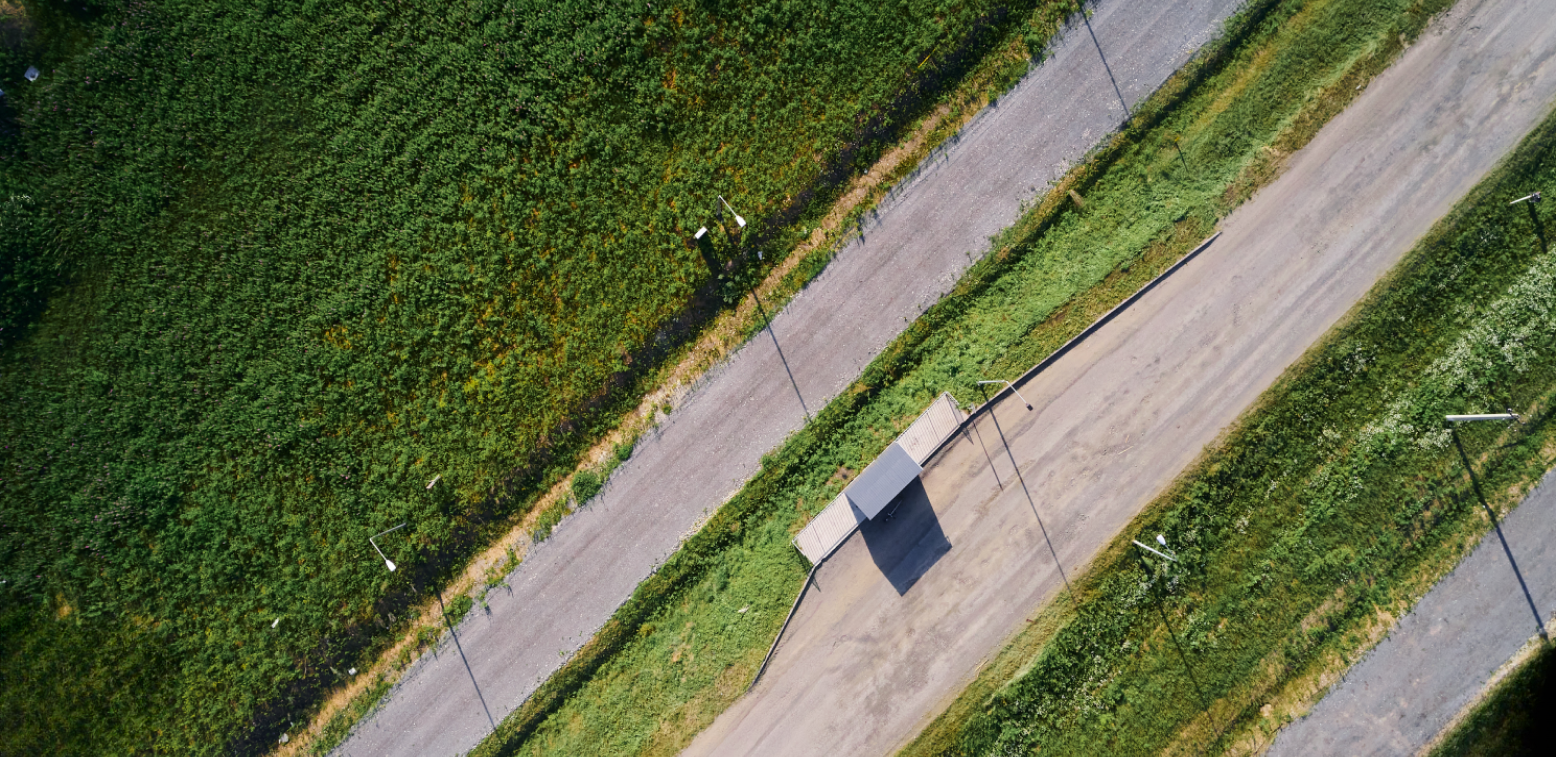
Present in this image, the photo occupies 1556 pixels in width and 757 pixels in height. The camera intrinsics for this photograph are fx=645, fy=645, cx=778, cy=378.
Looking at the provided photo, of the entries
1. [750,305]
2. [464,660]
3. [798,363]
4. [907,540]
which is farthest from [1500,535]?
[464,660]

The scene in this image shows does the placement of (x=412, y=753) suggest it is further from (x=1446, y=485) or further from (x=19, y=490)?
(x=1446, y=485)

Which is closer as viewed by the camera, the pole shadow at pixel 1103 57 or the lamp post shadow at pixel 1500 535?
the lamp post shadow at pixel 1500 535

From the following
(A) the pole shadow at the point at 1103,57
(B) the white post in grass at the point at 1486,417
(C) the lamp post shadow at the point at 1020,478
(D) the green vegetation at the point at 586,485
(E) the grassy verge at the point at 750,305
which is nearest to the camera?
(B) the white post in grass at the point at 1486,417

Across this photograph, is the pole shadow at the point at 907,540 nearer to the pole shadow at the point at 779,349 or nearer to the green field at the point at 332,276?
the pole shadow at the point at 779,349

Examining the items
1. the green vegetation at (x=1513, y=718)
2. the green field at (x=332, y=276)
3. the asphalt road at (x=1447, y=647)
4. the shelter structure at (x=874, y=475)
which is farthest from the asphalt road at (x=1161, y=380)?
the green vegetation at (x=1513, y=718)

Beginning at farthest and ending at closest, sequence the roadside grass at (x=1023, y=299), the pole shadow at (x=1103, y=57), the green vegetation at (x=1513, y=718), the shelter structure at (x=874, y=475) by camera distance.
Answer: the pole shadow at (x=1103, y=57) < the roadside grass at (x=1023, y=299) < the green vegetation at (x=1513, y=718) < the shelter structure at (x=874, y=475)

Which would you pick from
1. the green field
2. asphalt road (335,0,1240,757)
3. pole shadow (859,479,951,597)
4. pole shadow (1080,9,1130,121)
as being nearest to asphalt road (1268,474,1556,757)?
pole shadow (859,479,951,597)

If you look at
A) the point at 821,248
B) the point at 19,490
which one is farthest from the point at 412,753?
the point at 821,248
